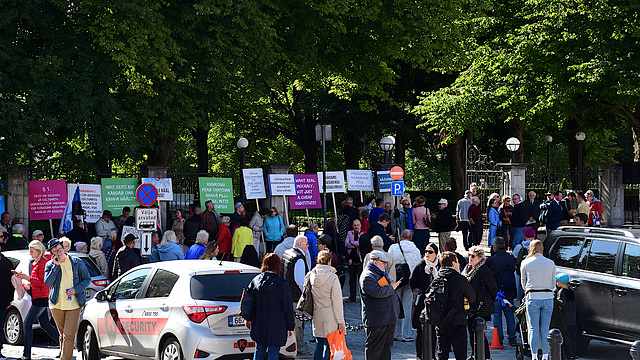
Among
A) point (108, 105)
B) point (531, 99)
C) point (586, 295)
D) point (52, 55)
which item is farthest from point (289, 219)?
point (586, 295)

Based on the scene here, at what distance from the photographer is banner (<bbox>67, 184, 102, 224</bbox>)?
65.0 feet

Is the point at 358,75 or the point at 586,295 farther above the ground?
the point at 358,75

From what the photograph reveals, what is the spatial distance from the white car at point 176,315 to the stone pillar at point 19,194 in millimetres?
9714

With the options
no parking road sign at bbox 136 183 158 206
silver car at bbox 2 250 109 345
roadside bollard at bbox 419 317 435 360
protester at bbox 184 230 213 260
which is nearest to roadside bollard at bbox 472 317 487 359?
roadside bollard at bbox 419 317 435 360

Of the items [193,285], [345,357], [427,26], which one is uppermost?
[427,26]

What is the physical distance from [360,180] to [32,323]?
1413 cm

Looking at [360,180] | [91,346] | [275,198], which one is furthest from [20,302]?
[360,180]

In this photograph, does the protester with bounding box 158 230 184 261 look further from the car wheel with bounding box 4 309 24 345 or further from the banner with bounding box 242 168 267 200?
the banner with bounding box 242 168 267 200

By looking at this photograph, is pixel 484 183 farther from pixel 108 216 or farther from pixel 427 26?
pixel 108 216

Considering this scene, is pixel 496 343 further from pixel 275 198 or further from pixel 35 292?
pixel 275 198

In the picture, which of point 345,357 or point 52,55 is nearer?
point 345,357

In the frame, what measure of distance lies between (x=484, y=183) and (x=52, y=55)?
571 inches

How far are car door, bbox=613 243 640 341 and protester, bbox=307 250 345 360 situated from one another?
3950mm

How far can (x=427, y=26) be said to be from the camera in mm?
25734
